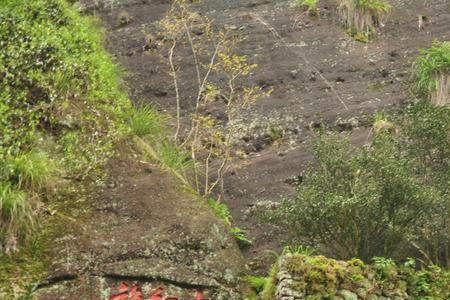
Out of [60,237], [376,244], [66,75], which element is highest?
[66,75]

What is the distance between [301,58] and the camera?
12539mm

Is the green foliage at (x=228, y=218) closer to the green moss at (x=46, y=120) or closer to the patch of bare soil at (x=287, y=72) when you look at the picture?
the patch of bare soil at (x=287, y=72)

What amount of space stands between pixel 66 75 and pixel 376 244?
5.10 m

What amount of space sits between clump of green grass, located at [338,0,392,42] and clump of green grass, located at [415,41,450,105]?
1388mm

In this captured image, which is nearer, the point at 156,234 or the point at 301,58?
the point at 156,234

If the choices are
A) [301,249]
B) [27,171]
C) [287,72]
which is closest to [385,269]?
[301,249]

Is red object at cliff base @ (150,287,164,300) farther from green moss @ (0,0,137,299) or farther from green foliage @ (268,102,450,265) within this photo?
green foliage @ (268,102,450,265)

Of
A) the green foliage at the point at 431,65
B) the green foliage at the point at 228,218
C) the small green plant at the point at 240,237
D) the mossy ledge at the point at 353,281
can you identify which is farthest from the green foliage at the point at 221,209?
the green foliage at the point at 431,65

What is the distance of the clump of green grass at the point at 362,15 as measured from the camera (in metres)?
13.0

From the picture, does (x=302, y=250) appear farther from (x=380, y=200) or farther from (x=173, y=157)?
(x=173, y=157)

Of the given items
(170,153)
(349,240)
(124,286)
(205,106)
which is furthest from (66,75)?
(349,240)

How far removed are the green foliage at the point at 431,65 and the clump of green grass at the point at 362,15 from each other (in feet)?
4.78

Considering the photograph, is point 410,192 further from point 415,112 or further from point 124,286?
point 124,286

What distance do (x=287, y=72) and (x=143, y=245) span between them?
18.5ft
